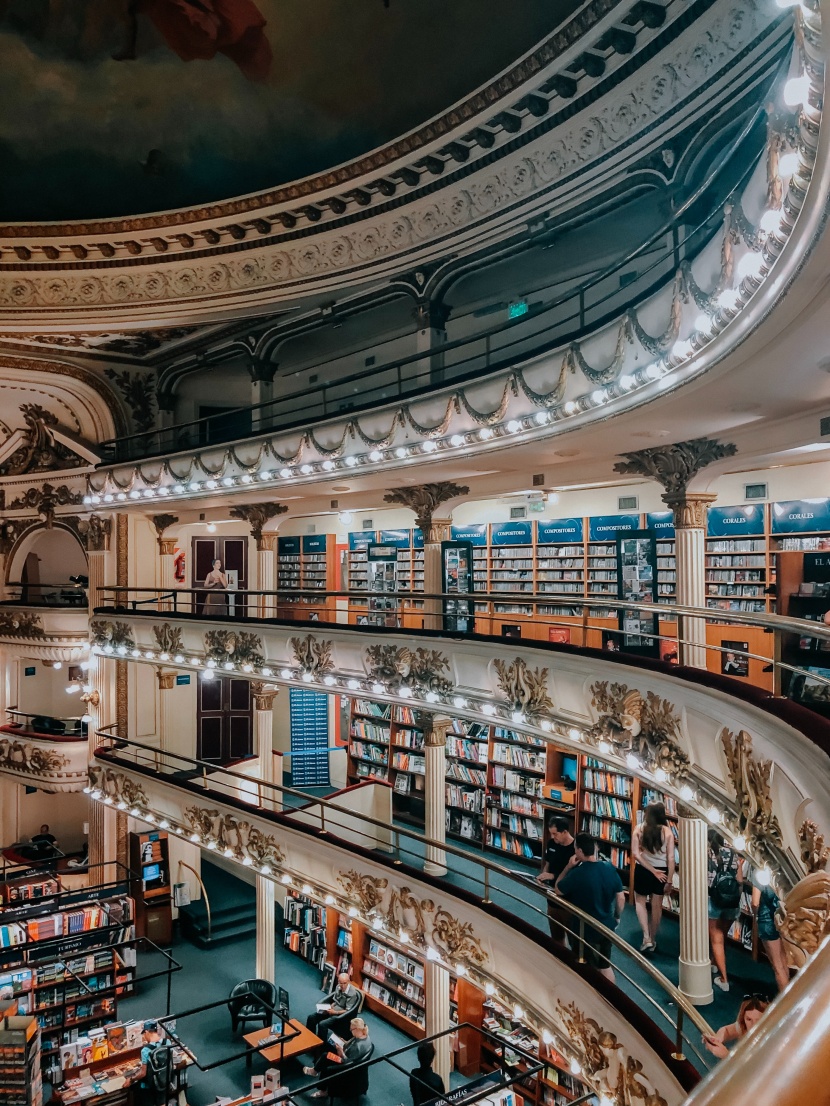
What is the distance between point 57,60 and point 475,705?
1063cm

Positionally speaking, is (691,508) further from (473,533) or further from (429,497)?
(473,533)

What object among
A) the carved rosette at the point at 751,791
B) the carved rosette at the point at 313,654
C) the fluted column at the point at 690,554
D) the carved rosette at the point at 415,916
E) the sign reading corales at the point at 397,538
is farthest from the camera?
the sign reading corales at the point at 397,538

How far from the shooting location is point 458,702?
888 centimetres

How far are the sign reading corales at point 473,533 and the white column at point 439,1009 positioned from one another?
270 inches

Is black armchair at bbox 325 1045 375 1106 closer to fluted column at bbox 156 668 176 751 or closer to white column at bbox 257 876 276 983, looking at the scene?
white column at bbox 257 876 276 983

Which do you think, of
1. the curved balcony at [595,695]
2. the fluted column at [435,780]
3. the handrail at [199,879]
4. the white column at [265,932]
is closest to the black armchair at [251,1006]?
the white column at [265,932]

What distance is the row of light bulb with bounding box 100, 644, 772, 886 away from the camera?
16.3ft

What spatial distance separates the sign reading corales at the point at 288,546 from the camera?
1734cm

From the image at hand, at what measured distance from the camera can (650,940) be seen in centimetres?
827

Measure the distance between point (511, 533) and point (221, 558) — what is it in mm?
7373

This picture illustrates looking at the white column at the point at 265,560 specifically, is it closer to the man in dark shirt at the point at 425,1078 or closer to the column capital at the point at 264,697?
the column capital at the point at 264,697

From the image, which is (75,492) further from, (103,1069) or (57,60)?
(103,1069)

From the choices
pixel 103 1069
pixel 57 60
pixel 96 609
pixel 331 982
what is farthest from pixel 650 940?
pixel 57 60

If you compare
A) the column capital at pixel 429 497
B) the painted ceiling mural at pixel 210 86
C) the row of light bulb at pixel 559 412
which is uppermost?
the painted ceiling mural at pixel 210 86
